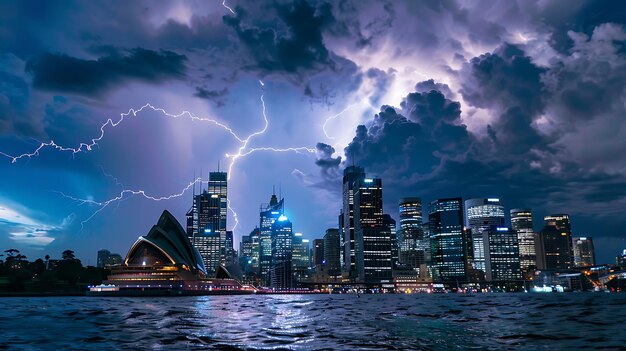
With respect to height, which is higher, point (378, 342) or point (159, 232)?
point (159, 232)

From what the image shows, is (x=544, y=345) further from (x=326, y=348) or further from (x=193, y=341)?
(x=193, y=341)

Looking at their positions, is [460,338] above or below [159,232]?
below

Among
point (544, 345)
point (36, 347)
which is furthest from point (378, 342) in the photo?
point (36, 347)

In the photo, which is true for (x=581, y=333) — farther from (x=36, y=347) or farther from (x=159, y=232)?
(x=159, y=232)

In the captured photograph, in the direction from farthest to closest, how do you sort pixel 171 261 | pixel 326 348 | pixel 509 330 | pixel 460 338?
pixel 171 261, pixel 509 330, pixel 460 338, pixel 326 348

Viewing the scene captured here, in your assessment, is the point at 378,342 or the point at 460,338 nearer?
the point at 378,342

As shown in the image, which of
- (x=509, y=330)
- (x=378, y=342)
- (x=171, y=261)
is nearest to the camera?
(x=378, y=342)

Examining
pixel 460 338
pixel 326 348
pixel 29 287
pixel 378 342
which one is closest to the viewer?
pixel 326 348

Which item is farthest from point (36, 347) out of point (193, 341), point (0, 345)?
point (193, 341)

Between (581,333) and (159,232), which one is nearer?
(581,333)
